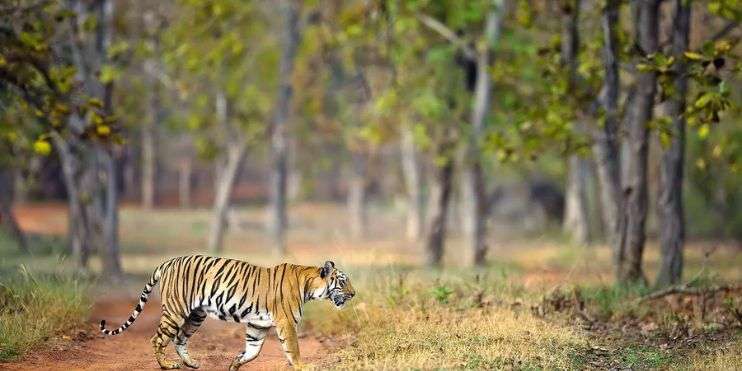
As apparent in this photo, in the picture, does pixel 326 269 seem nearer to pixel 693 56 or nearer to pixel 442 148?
pixel 693 56

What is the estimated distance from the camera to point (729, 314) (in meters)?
13.5

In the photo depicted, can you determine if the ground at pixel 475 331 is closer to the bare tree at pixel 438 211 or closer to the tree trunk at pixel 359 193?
the bare tree at pixel 438 211

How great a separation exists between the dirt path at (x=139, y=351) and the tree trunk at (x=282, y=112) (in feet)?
54.0

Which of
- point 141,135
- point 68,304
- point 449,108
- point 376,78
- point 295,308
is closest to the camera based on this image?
point 295,308

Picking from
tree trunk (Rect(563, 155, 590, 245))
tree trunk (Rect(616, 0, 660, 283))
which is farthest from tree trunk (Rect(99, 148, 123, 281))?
tree trunk (Rect(563, 155, 590, 245))

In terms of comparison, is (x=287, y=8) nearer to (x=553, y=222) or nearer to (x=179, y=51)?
(x=179, y=51)

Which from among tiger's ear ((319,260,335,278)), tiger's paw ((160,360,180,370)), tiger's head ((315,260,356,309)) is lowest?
tiger's paw ((160,360,180,370))

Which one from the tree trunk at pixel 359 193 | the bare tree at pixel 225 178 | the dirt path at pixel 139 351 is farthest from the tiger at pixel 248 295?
the tree trunk at pixel 359 193

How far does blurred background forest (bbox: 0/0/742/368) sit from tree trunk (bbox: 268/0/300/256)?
67 mm

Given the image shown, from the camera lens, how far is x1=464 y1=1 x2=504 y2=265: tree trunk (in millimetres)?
25078

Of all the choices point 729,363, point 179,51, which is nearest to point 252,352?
point 729,363

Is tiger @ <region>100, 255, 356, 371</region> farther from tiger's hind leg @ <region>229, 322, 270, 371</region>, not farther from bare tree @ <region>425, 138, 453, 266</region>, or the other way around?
bare tree @ <region>425, 138, 453, 266</region>

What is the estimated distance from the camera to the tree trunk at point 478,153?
82.3 feet

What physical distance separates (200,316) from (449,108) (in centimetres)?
1720
